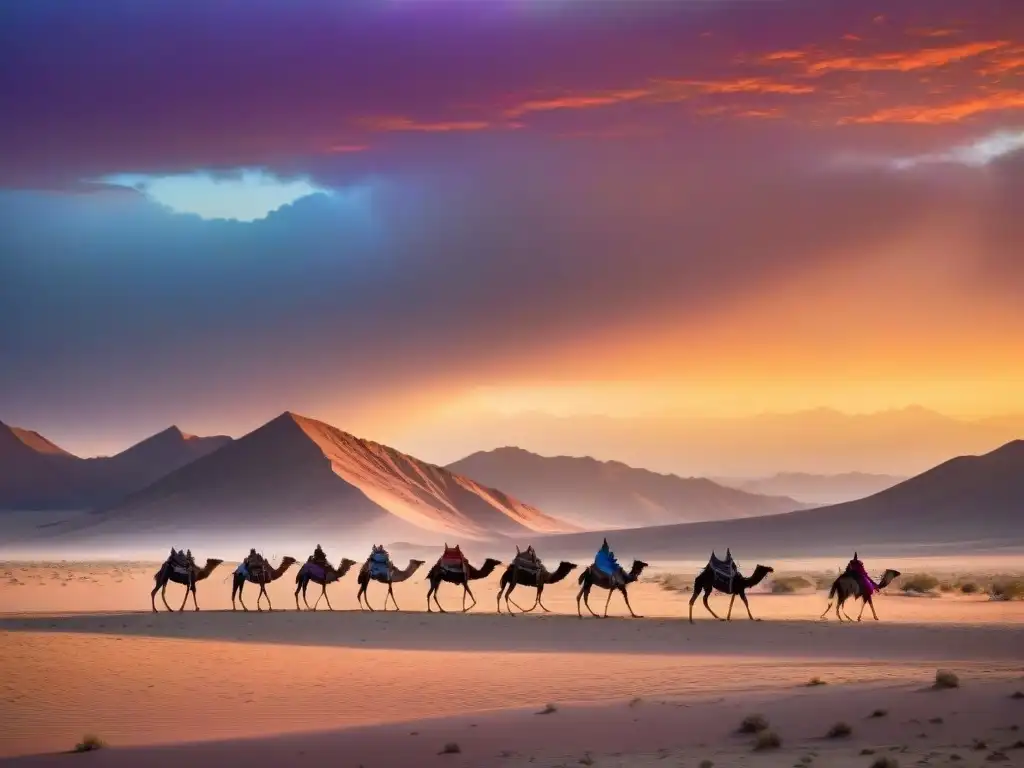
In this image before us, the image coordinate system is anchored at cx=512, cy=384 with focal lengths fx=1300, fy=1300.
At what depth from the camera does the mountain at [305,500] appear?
392ft

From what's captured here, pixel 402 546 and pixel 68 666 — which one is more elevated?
pixel 402 546

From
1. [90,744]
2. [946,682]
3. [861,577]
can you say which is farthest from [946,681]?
[861,577]

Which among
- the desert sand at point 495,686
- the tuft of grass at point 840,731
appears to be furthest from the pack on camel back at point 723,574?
the tuft of grass at point 840,731

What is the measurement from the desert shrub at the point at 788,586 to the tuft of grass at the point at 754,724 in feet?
92.6

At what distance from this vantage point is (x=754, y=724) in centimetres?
1432

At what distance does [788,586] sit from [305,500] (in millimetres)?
88582

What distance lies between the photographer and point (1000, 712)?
14539mm

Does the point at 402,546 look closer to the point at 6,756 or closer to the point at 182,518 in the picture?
the point at 182,518

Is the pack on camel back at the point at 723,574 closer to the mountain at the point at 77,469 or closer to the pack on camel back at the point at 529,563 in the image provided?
the pack on camel back at the point at 529,563

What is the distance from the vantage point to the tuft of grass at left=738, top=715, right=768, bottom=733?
14.2 m

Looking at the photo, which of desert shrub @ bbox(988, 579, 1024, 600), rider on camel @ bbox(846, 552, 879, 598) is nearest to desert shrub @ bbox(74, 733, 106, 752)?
rider on camel @ bbox(846, 552, 879, 598)

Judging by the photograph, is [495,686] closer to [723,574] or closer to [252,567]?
[723,574]

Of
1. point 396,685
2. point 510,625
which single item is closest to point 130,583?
point 510,625

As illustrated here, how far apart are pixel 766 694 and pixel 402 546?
3305 inches
